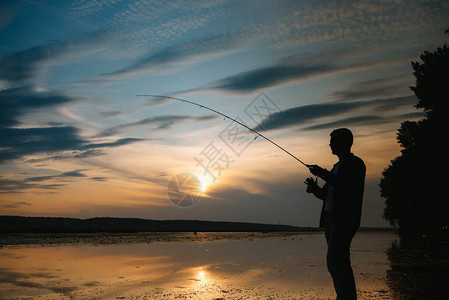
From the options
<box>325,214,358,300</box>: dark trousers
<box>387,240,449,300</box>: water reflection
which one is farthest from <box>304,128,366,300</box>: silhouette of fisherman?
<box>387,240,449,300</box>: water reflection

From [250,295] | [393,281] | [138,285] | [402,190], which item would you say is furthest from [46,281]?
[402,190]

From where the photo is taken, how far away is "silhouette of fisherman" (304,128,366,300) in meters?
5.30

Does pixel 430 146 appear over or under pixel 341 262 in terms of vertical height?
over

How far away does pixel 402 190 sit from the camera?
40406mm

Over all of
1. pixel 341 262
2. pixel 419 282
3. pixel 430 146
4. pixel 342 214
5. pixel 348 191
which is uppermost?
pixel 430 146

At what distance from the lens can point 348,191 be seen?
549 centimetres

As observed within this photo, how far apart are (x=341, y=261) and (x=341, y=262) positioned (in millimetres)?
12

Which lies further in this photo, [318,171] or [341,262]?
[318,171]

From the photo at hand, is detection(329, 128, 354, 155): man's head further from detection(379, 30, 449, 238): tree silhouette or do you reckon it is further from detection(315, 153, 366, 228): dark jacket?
detection(379, 30, 449, 238): tree silhouette

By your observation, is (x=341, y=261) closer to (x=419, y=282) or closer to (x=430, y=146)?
(x=419, y=282)

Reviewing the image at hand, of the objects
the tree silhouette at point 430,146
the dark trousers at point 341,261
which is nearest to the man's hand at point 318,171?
the dark trousers at point 341,261

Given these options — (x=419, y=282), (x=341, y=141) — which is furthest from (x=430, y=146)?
(x=341, y=141)

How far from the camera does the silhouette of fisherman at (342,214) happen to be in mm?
5297

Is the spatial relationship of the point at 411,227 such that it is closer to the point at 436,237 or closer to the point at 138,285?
the point at 436,237
